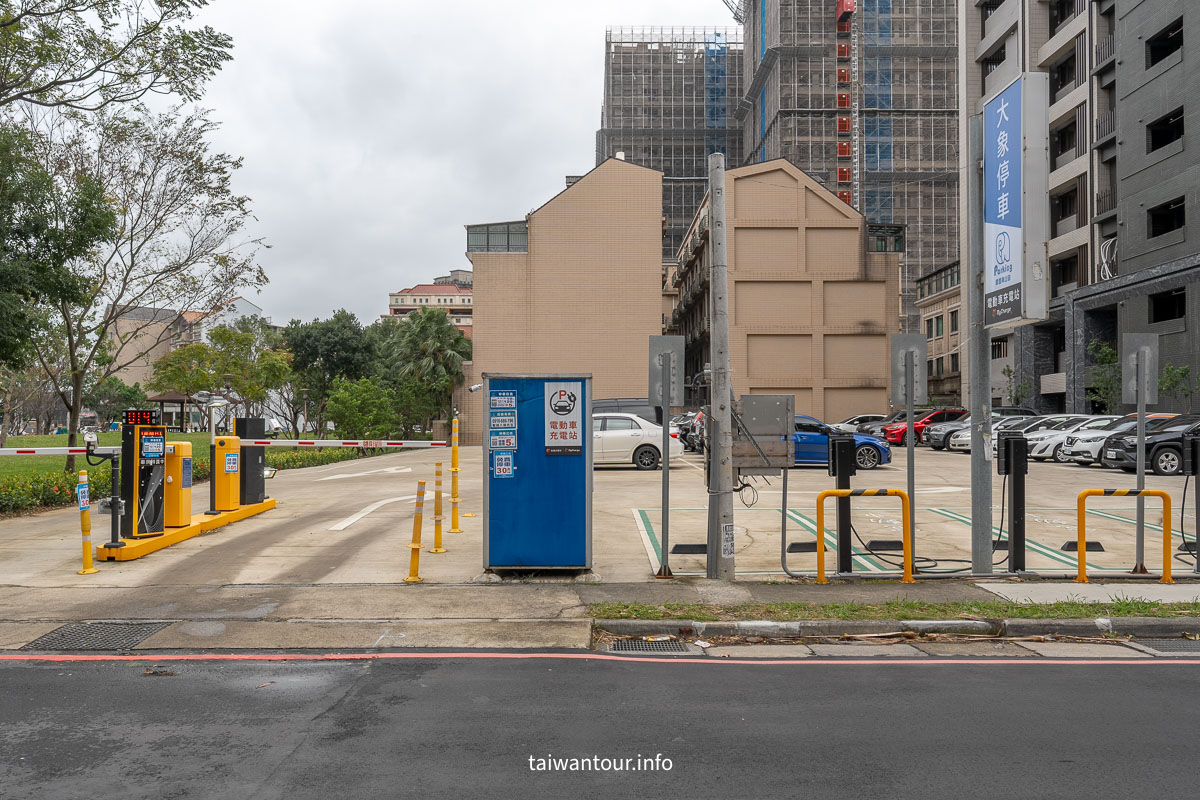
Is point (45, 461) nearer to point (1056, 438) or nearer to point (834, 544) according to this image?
point (834, 544)

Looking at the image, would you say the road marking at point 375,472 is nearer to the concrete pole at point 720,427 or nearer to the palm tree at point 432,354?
the concrete pole at point 720,427

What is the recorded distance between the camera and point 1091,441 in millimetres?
23891

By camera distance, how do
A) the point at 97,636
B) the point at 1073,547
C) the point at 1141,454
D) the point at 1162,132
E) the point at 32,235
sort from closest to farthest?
the point at 97,636
the point at 1141,454
the point at 1073,547
the point at 32,235
the point at 1162,132

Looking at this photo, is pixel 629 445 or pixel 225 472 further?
pixel 629 445

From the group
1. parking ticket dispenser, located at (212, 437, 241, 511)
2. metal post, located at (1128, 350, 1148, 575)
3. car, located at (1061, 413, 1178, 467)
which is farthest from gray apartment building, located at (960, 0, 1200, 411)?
parking ticket dispenser, located at (212, 437, 241, 511)

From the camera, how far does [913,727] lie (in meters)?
4.90

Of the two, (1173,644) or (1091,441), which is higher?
(1091,441)

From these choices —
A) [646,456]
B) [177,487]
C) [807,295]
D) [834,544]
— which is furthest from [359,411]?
[834,544]

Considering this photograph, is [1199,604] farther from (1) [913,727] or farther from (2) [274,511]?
(2) [274,511]

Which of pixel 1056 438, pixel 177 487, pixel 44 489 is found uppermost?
pixel 1056 438

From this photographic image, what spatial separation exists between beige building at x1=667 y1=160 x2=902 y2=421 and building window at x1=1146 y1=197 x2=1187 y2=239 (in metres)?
14.3

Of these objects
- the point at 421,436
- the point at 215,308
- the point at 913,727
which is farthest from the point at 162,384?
the point at 913,727

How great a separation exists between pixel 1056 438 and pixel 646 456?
12885 millimetres

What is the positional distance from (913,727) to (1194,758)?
4.41 ft
